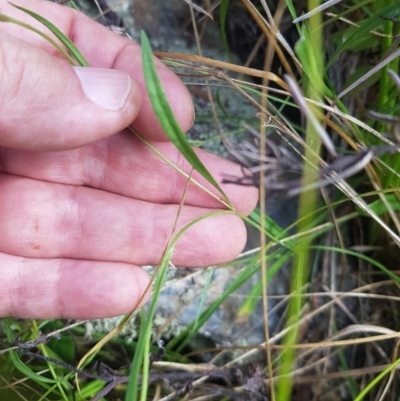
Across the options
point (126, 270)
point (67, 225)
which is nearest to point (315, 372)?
point (126, 270)

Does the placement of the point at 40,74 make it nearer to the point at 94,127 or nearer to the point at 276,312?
the point at 94,127

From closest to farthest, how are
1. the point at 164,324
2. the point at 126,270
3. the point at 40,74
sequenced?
the point at 40,74
the point at 126,270
the point at 164,324

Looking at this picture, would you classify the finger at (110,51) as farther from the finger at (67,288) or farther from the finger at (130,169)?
the finger at (67,288)

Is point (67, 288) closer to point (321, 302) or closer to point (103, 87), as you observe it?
point (103, 87)

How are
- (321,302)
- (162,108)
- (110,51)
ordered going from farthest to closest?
(321,302) < (110,51) < (162,108)

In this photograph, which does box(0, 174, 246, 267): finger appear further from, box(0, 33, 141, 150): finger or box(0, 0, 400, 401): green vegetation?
box(0, 33, 141, 150): finger

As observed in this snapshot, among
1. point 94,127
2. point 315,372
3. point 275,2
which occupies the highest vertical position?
point 275,2

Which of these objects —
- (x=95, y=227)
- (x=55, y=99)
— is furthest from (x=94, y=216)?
(x=55, y=99)
